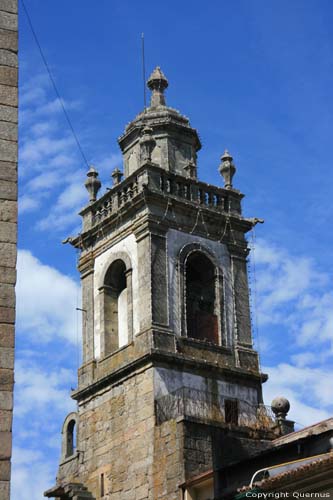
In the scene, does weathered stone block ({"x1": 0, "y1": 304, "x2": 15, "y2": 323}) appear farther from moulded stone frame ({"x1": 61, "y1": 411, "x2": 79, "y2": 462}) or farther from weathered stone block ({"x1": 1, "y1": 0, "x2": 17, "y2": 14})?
moulded stone frame ({"x1": 61, "y1": 411, "x2": 79, "y2": 462})

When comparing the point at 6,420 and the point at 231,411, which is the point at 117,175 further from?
the point at 6,420

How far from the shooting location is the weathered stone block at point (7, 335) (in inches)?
457

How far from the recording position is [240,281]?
29.4 meters

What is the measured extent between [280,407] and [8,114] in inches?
611

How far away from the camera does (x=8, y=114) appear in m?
12.6

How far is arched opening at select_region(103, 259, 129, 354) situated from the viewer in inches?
1112

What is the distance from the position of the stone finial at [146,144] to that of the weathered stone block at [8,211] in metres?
16.5

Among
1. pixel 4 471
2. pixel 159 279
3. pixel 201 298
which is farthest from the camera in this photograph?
pixel 201 298

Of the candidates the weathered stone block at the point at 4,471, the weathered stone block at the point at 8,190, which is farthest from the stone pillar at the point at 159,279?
the weathered stone block at the point at 4,471

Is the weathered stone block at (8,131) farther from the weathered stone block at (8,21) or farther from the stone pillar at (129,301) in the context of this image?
the stone pillar at (129,301)

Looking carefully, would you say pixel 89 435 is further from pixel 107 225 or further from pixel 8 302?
pixel 8 302

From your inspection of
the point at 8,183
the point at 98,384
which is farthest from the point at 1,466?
the point at 98,384

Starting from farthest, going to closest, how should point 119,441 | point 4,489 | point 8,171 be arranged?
point 119,441, point 8,171, point 4,489

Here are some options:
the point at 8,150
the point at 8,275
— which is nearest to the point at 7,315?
the point at 8,275
